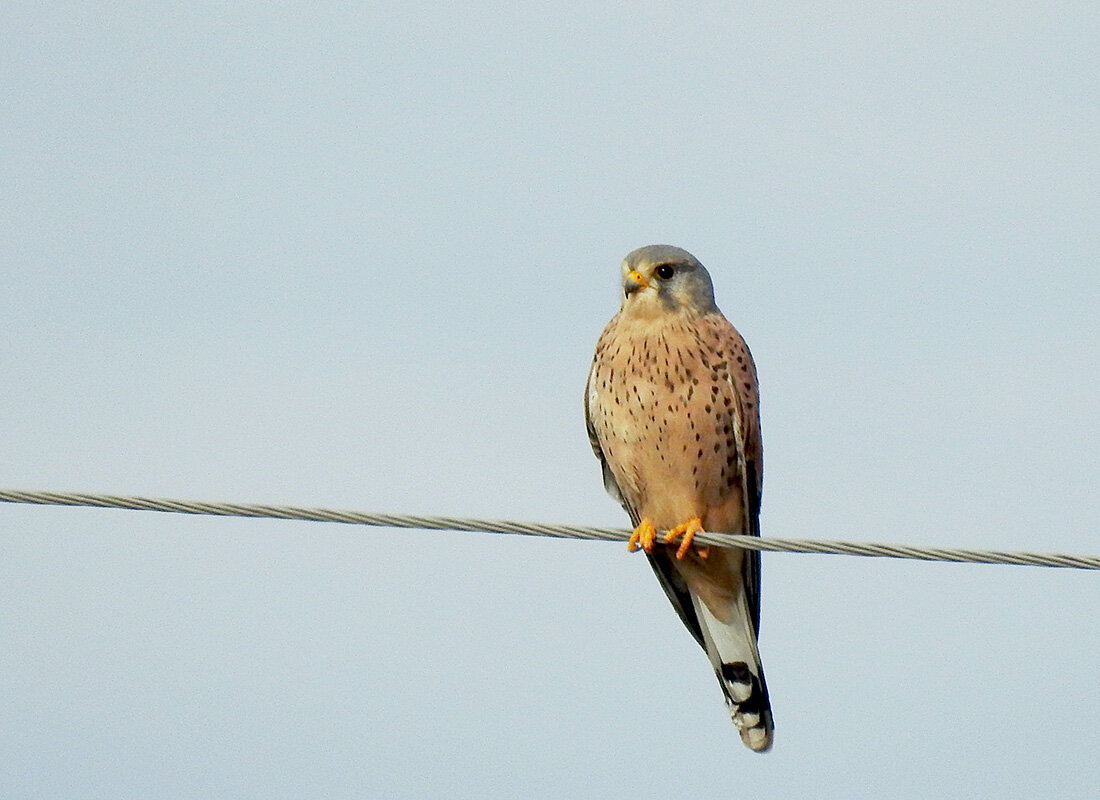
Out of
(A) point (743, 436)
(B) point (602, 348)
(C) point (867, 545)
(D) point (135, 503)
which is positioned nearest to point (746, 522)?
(A) point (743, 436)

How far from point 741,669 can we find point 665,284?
57.1 inches

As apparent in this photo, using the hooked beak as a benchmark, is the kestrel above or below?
below

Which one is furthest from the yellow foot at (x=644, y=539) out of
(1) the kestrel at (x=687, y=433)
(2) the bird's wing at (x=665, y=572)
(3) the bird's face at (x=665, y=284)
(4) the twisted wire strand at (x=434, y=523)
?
(4) the twisted wire strand at (x=434, y=523)

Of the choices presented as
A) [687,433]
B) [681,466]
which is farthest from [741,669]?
[687,433]

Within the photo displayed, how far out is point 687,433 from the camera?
6082 millimetres

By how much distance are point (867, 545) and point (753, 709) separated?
228 cm

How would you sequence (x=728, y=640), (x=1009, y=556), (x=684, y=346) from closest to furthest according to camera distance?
1. (x=1009, y=556)
2. (x=684, y=346)
3. (x=728, y=640)

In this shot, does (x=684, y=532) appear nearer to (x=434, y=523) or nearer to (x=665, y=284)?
(x=665, y=284)

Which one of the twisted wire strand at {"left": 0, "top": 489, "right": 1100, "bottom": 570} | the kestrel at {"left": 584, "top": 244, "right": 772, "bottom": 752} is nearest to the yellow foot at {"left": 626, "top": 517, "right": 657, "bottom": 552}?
the kestrel at {"left": 584, "top": 244, "right": 772, "bottom": 752}

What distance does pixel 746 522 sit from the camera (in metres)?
6.30

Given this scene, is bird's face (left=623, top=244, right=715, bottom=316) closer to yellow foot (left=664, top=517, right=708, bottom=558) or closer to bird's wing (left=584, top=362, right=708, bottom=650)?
bird's wing (left=584, top=362, right=708, bottom=650)

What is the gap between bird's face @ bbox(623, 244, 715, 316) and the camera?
20.3 feet

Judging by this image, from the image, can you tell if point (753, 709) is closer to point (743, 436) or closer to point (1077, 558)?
point (743, 436)

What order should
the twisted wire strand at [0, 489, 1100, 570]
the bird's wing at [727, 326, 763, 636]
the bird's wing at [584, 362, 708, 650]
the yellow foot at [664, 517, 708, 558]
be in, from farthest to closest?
the bird's wing at [584, 362, 708, 650] → the bird's wing at [727, 326, 763, 636] → the yellow foot at [664, 517, 708, 558] → the twisted wire strand at [0, 489, 1100, 570]
